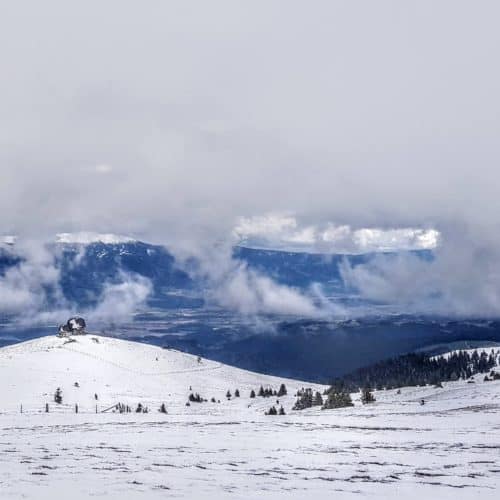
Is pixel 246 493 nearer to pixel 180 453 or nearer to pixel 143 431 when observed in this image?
pixel 180 453

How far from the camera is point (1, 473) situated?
27.5m

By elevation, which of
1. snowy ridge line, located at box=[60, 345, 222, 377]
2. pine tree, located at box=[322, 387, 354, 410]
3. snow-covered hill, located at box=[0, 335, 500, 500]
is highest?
snowy ridge line, located at box=[60, 345, 222, 377]

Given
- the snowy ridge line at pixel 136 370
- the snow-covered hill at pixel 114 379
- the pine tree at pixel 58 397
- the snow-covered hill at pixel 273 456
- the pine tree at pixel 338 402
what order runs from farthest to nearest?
the snowy ridge line at pixel 136 370, the snow-covered hill at pixel 114 379, the pine tree at pixel 58 397, the pine tree at pixel 338 402, the snow-covered hill at pixel 273 456

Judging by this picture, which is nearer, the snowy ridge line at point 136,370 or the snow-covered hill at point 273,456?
the snow-covered hill at point 273,456

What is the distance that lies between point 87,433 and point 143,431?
4199mm

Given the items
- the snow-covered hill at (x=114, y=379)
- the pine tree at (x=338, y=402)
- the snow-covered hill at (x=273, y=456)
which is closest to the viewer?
the snow-covered hill at (x=273, y=456)

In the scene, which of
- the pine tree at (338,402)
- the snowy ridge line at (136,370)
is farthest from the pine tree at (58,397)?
Result: the pine tree at (338,402)

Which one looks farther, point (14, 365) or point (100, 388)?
point (14, 365)

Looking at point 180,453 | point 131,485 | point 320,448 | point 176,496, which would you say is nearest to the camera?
point 176,496

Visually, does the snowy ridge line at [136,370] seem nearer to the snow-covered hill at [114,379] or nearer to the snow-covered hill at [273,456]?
the snow-covered hill at [114,379]

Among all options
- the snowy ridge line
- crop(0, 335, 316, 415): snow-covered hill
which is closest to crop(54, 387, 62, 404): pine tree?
crop(0, 335, 316, 415): snow-covered hill

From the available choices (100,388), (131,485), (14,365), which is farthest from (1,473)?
(14,365)

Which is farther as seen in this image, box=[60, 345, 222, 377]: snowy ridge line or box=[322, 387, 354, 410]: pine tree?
box=[60, 345, 222, 377]: snowy ridge line

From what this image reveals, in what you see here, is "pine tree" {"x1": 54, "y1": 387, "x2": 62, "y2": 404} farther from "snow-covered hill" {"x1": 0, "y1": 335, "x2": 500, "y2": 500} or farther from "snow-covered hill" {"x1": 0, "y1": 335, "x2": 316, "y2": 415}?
"snow-covered hill" {"x1": 0, "y1": 335, "x2": 500, "y2": 500}
